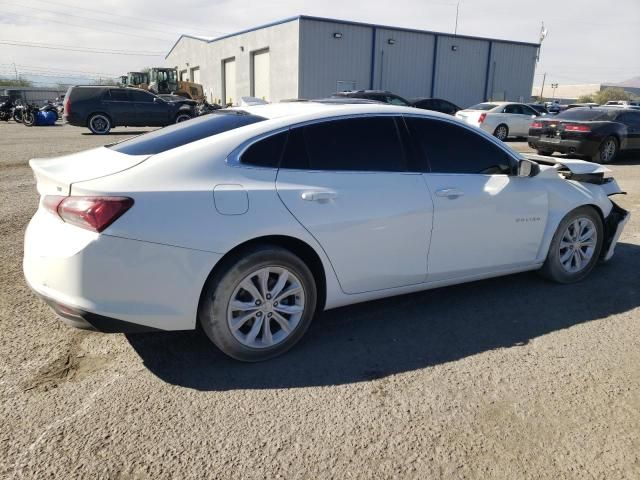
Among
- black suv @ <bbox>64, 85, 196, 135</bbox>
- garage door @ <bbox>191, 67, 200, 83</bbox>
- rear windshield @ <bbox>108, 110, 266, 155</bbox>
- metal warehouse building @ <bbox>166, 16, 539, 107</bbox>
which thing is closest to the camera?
rear windshield @ <bbox>108, 110, 266, 155</bbox>

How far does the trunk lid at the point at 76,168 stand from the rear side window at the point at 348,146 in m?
0.95

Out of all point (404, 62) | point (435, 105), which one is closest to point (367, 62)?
point (404, 62)

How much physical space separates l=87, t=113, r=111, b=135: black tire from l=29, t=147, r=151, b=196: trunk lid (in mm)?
17714

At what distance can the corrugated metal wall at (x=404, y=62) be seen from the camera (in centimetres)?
3195

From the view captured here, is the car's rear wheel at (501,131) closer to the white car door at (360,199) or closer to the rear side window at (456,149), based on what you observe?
the rear side window at (456,149)

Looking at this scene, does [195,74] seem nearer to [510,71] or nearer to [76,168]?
[510,71]

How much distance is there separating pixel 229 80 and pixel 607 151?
3277 centimetres

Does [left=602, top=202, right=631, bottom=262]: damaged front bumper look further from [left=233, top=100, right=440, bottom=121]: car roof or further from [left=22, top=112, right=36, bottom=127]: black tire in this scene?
[left=22, top=112, right=36, bottom=127]: black tire

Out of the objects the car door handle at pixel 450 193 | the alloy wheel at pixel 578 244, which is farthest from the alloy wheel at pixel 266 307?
the alloy wheel at pixel 578 244

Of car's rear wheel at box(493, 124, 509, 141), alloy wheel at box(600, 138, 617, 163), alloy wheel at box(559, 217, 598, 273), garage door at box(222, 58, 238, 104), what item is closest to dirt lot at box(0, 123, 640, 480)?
alloy wheel at box(559, 217, 598, 273)

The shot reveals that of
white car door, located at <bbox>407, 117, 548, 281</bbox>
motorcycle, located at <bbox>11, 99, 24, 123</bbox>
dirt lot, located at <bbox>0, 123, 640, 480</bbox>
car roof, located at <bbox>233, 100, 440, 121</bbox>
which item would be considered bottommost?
dirt lot, located at <bbox>0, 123, 640, 480</bbox>

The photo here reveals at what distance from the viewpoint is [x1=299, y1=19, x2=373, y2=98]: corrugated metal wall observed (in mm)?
29859

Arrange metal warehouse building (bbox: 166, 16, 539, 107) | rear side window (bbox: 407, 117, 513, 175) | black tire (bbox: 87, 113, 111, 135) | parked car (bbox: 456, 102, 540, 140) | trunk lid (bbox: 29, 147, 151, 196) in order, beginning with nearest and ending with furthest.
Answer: trunk lid (bbox: 29, 147, 151, 196), rear side window (bbox: 407, 117, 513, 175), parked car (bbox: 456, 102, 540, 140), black tire (bbox: 87, 113, 111, 135), metal warehouse building (bbox: 166, 16, 539, 107)

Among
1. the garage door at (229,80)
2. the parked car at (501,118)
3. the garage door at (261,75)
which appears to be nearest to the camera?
the parked car at (501,118)
